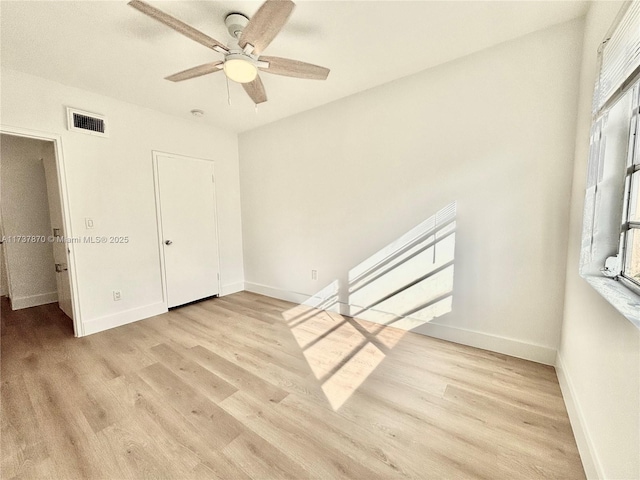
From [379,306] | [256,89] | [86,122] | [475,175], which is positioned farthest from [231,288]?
[475,175]

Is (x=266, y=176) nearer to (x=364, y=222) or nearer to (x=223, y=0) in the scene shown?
(x=364, y=222)

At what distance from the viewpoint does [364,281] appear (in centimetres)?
292

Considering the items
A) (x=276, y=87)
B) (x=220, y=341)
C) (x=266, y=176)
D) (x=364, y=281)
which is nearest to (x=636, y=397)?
(x=364, y=281)

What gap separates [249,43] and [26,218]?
4.37 m

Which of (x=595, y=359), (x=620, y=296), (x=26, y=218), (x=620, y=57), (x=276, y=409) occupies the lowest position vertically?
(x=276, y=409)

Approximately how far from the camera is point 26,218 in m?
3.59

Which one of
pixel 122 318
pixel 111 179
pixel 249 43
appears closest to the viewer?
pixel 249 43

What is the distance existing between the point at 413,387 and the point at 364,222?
164 centimetres

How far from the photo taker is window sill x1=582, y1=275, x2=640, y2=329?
89 cm

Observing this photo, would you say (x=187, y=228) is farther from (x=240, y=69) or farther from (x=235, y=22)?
(x=235, y=22)

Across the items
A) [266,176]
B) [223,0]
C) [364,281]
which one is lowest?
[364,281]

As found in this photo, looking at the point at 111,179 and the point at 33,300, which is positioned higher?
the point at 111,179

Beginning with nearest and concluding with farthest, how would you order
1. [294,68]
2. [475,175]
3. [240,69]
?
[240,69]
[294,68]
[475,175]

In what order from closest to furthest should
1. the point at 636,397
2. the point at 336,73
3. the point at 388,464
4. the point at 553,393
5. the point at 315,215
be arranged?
the point at 636,397
the point at 388,464
the point at 553,393
the point at 336,73
the point at 315,215
